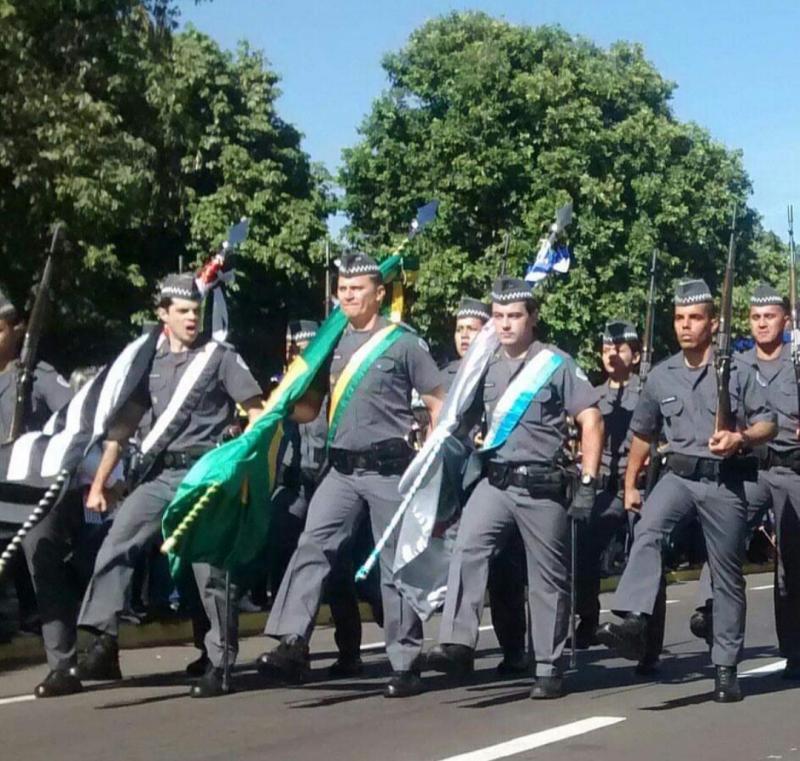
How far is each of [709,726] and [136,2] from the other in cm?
2111

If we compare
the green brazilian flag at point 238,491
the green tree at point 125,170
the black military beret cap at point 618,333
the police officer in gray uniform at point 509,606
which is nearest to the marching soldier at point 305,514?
the green brazilian flag at point 238,491

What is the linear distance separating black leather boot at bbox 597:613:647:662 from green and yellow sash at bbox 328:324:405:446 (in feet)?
5.90

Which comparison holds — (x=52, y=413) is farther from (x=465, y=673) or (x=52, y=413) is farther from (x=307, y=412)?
(x=465, y=673)

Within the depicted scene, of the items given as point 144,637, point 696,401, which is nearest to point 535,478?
point 696,401

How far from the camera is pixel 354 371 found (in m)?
9.89

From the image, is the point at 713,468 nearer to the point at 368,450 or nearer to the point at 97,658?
the point at 368,450

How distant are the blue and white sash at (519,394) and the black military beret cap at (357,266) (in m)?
0.96

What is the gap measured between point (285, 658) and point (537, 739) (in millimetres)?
1534

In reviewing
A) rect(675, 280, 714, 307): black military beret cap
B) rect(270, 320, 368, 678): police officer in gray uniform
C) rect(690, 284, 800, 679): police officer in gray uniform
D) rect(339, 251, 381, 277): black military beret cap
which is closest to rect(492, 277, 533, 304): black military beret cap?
rect(339, 251, 381, 277): black military beret cap

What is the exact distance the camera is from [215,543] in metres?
9.62

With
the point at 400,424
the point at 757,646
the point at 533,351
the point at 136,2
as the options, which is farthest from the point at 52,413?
the point at 136,2

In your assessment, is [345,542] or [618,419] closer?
[345,542]

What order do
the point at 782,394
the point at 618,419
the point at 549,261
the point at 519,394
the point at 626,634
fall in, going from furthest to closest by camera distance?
the point at 618,419 → the point at 549,261 → the point at 782,394 → the point at 519,394 → the point at 626,634

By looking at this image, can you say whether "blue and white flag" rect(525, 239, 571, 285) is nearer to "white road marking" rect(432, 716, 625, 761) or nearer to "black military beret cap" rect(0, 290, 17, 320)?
"black military beret cap" rect(0, 290, 17, 320)
